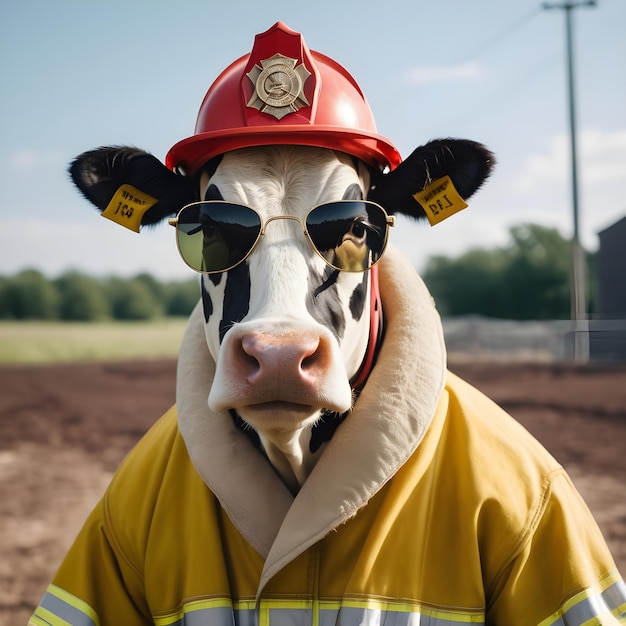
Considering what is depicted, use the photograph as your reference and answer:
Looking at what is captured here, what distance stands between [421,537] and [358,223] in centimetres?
101

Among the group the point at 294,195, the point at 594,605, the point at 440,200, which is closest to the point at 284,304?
the point at 294,195

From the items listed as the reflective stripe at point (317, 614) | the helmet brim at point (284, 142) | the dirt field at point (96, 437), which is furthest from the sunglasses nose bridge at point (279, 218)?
the dirt field at point (96, 437)

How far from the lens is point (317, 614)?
6.75 feet

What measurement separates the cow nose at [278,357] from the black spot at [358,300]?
45cm

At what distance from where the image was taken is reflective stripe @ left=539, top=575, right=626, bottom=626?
1.97 meters

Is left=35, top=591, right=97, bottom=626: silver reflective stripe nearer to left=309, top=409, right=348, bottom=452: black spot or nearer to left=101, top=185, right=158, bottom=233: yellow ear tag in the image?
left=309, top=409, right=348, bottom=452: black spot

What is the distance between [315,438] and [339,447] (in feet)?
0.63

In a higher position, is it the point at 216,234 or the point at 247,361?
the point at 216,234

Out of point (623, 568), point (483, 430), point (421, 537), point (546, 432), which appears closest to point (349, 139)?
point (483, 430)

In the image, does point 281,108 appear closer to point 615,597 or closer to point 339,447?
point 339,447

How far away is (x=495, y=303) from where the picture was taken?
52.6m

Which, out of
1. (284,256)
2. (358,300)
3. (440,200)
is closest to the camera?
(284,256)

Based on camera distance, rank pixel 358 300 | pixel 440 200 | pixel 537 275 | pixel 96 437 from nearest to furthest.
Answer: pixel 358 300, pixel 440 200, pixel 96 437, pixel 537 275

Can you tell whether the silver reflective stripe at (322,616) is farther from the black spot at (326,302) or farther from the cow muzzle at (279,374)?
the black spot at (326,302)
